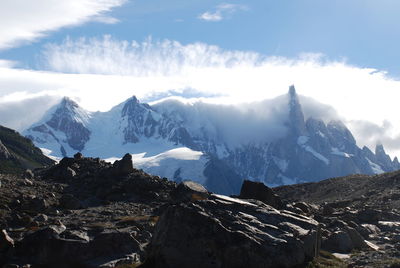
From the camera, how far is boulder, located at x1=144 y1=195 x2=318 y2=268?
25.5 m

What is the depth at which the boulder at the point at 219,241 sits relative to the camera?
25.5 metres

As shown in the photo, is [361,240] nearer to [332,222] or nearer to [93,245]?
[332,222]

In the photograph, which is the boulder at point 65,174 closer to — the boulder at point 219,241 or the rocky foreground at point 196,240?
the rocky foreground at point 196,240

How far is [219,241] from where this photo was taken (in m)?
25.8

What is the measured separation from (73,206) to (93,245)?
2476 centimetres

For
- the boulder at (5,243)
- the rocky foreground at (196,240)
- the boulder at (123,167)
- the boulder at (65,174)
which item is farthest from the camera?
the boulder at (65,174)

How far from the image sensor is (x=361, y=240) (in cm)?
3966

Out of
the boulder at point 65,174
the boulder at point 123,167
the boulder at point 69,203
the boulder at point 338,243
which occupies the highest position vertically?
the boulder at point 338,243

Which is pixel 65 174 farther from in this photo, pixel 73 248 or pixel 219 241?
pixel 219 241

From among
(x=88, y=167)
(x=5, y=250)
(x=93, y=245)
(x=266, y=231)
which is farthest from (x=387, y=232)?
(x=88, y=167)

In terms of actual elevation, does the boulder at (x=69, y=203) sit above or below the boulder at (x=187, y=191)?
below

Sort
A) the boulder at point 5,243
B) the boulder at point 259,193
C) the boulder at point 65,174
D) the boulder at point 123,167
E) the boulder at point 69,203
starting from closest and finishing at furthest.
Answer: the boulder at point 5,243, the boulder at point 259,193, the boulder at point 69,203, the boulder at point 123,167, the boulder at point 65,174

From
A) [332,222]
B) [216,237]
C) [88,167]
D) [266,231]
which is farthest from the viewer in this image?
[88,167]

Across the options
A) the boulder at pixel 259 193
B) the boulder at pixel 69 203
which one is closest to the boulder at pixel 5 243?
the boulder at pixel 69 203
